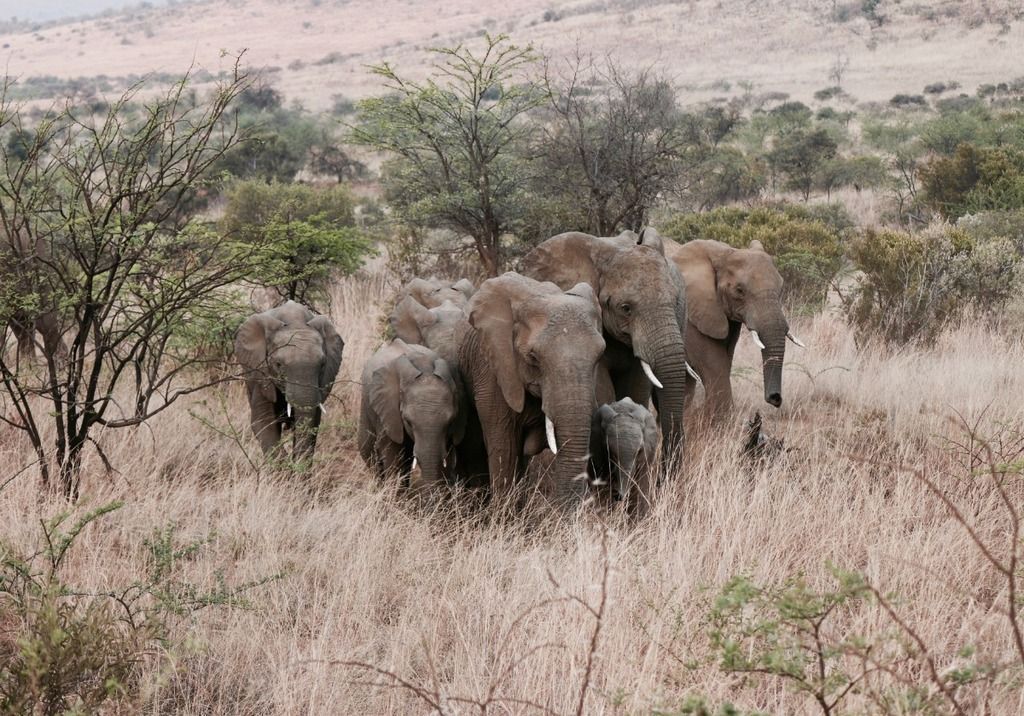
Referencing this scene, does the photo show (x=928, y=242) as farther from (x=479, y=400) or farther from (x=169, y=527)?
(x=169, y=527)

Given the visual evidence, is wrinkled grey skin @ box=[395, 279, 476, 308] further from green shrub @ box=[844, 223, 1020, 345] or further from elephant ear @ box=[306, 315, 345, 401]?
green shrub @ box=[844, 223, 1020, 345]

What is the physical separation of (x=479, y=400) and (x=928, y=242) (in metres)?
8.77

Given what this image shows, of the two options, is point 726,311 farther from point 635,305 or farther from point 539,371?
point 539,371

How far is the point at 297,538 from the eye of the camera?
238 inches

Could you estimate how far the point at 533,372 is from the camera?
20.5ft

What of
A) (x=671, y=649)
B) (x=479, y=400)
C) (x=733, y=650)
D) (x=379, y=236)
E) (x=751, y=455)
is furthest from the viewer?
(x=379, y=236)

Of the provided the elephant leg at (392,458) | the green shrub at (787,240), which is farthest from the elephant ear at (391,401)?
the green shrub at (787,240)

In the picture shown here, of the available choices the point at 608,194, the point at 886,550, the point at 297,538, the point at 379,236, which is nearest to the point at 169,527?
the point at 297,538

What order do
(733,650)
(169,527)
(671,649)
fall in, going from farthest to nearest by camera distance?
(169,527), (671,649), (733,650)

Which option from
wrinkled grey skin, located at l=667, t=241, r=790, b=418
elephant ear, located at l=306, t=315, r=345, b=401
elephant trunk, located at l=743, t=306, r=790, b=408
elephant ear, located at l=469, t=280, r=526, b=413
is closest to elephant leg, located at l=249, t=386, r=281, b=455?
elephant ear, located at l=306, t=315, r=345, b=401

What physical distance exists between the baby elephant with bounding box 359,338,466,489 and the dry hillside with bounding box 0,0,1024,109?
76.6ft

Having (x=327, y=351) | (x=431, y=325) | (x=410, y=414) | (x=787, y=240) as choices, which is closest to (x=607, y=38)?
(x=787, y=240)

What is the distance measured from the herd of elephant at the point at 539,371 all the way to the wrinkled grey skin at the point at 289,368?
0.05 feet

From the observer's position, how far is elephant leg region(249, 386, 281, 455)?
8.38m
